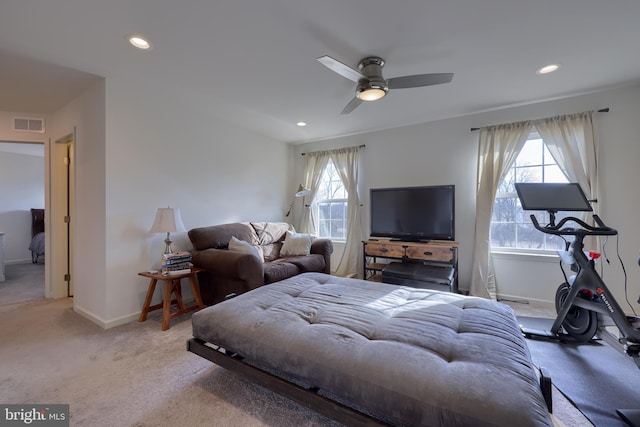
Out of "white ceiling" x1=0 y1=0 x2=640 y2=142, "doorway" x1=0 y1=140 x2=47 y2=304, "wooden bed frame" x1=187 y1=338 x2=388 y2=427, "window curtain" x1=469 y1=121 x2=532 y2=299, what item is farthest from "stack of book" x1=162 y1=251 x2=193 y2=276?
"doorway" x1=0 y1=140 x2=47 y2=304

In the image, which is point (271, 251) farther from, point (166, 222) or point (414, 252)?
point (414, 252)

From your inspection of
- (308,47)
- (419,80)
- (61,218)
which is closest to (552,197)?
(419,80)

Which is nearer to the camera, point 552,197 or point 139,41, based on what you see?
point 139,41

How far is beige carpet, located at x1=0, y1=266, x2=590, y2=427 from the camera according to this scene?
56.0 inches

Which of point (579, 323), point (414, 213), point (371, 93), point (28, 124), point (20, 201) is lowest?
point (579, 323)

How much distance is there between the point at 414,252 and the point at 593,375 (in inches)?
73.6

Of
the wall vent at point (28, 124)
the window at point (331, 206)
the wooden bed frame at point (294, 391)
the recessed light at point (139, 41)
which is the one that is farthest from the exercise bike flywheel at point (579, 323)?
the wall vent at point (28, 124)

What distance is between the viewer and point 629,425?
136 cm

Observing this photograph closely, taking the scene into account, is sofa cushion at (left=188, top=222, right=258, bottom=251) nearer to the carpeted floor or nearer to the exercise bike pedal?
the carpeted floor

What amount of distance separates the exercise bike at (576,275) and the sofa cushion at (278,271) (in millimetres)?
2384

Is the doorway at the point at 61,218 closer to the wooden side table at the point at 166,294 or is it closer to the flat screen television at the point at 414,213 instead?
the wooden side table at the point at 166,294

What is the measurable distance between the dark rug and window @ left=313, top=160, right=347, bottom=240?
298 centimetres

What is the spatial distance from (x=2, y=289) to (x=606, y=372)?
6.86 metres

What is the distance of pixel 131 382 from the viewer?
5.63 feet
